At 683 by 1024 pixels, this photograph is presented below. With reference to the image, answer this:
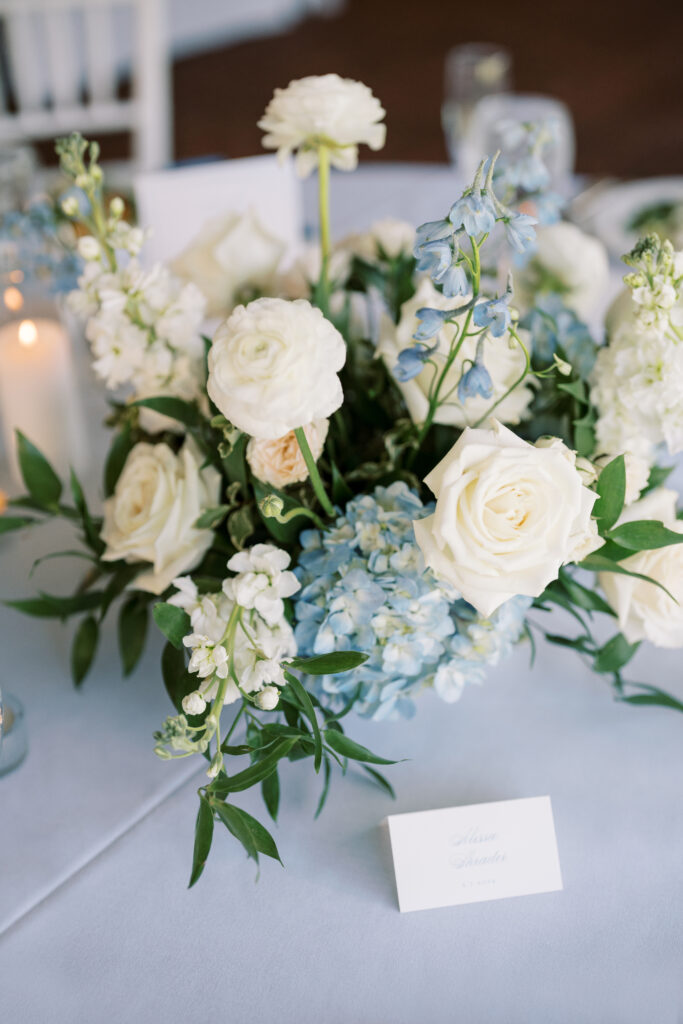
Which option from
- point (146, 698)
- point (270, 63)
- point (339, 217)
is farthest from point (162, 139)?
point (270, 63)

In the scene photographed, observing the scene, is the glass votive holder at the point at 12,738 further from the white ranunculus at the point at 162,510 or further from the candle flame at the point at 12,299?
the candle flame at the point at 12,299

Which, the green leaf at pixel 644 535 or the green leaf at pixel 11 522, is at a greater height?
the green leaf at pixel 644 535

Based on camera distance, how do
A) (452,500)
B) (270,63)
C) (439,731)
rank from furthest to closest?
(270,63)
(439,731)
(452,500)

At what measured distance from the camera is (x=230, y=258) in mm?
1013

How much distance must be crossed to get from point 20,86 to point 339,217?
3.49 ft

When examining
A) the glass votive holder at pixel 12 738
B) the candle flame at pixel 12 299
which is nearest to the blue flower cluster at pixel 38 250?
the candle flame at pixel 12 299

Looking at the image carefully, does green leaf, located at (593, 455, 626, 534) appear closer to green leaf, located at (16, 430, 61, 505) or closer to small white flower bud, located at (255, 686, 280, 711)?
small white flower bud, located at (255, 686, 280, 711)

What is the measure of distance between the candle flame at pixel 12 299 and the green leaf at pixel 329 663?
0.76 m

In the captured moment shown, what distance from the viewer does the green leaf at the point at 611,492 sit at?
72 cm

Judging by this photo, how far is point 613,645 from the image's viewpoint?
883 millimetres

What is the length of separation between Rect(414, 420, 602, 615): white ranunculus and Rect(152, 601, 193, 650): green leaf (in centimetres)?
23

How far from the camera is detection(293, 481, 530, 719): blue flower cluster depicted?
73 centimetres

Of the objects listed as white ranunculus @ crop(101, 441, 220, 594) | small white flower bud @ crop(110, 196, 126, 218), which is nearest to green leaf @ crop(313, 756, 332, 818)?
white ranunculus @ crop(101, 441, 220, 594)

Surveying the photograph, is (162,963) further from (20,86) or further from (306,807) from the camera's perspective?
(20,86)
